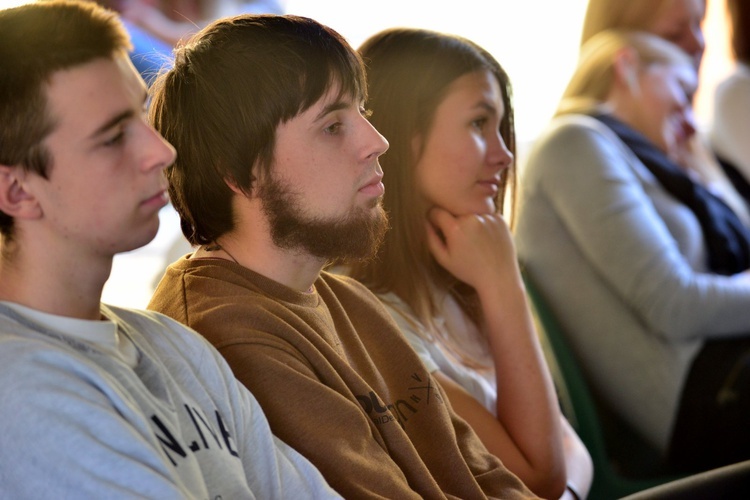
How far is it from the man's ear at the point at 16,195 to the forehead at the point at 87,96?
48 mm

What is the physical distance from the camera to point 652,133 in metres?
2.14

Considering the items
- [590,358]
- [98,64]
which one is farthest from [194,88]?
[590,358]

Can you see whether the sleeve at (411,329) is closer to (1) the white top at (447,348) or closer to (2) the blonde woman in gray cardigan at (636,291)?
(1) the white top at (447,348)

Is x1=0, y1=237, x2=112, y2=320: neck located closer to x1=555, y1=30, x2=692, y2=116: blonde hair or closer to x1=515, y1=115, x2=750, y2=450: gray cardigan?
x1=515, y1=115, x2=750, y2=450: gray cardigan

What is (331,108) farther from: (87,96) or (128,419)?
A: (128,419)

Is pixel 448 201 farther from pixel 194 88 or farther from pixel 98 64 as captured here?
pixel 98 64

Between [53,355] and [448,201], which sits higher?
[53,355]

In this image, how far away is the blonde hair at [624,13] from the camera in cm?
219

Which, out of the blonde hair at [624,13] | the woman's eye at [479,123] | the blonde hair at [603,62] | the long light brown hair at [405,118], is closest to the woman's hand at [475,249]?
the long light brown hair at [405,118]

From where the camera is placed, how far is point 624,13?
86.7 inches

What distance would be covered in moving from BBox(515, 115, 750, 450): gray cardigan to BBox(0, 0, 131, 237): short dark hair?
1.17 m

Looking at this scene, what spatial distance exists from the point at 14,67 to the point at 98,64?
0.07 m

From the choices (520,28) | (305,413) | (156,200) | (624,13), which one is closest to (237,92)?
(156,200)

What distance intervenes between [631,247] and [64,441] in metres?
1.32
